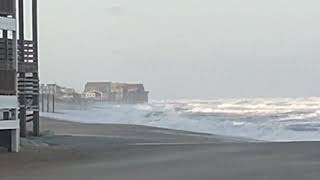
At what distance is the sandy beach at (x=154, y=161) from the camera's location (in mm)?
14719

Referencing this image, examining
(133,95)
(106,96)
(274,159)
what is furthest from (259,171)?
(106,96)

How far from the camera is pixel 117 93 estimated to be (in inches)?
3617

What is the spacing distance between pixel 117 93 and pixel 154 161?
243 ft

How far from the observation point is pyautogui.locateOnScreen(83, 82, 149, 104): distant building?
284ft

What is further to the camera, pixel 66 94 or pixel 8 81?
pixel 66 94

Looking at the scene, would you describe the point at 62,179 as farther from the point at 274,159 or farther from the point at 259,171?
the point at 274,159

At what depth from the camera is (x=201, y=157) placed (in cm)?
1920

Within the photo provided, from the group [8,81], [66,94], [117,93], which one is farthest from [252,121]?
[117,93]

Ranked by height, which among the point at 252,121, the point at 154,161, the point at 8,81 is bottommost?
the point at 154,161

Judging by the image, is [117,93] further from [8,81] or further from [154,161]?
[154,161]

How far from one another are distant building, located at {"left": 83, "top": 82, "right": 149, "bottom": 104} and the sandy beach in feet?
199

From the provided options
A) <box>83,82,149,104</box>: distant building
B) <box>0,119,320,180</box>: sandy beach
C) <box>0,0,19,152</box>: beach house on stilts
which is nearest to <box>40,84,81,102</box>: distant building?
<box>83,82,149,104</box>: distant building

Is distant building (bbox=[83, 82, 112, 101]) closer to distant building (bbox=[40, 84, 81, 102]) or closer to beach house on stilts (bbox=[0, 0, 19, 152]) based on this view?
distant building (bbox=[40, 84, 81, 102])

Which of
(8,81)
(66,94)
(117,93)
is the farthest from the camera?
(117,93)
